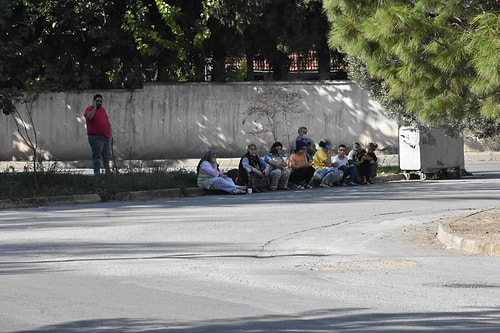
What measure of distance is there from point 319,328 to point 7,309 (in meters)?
2.80

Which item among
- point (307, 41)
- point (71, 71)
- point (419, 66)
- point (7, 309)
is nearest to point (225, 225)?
point (419, 66)

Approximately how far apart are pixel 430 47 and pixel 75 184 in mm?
10586

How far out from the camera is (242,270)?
40.3ft

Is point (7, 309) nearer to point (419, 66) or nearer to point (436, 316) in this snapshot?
point (436, 316)

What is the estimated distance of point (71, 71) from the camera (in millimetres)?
36969

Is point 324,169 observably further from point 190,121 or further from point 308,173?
point 190,121

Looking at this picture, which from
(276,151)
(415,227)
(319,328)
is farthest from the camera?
(276,151)

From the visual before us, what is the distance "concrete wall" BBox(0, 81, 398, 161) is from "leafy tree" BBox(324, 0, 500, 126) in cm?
2076

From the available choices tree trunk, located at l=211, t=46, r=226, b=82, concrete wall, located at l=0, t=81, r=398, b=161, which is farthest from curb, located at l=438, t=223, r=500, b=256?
tree trunk, located at l=211, t=46, r=226, b=82

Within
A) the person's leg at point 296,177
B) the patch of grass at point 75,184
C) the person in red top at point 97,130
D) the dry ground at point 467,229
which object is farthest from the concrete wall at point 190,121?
the dry ground at point 467,229

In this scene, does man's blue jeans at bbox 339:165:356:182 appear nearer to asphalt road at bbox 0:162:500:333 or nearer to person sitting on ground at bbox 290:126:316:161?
person sitting on ground at bbox 290:126:316:161

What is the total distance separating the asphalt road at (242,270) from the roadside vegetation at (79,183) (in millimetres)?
1414

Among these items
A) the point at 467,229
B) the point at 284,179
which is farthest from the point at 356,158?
the point at 467,229

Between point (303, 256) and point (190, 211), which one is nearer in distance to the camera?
point (303, 256)
